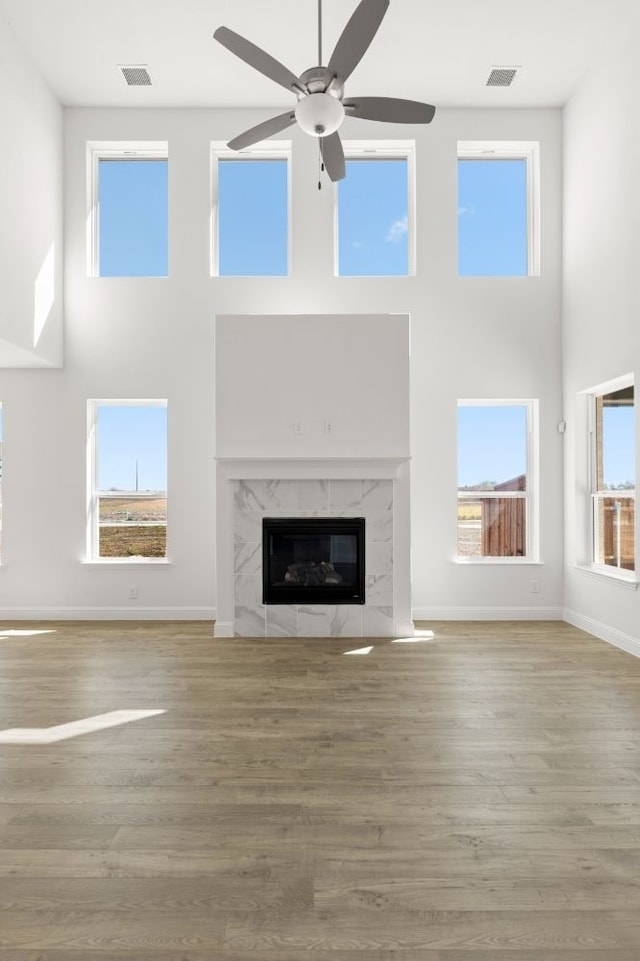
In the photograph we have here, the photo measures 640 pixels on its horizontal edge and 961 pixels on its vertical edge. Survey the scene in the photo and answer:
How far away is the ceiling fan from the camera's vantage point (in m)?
3.10

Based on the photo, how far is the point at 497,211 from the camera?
6.18 meters

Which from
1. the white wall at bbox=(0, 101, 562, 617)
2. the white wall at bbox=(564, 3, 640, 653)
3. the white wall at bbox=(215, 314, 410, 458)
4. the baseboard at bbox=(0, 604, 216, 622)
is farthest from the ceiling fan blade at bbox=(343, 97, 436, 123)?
the baseboard at bbox=(0, 604, 216, 622)

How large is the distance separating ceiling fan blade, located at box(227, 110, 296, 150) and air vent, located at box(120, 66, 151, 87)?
208 centimetres

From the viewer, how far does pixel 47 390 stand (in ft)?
19.7

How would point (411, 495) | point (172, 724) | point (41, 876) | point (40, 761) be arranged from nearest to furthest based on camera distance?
point (41, 876) < point (40, 761) < point (172, 724) < point (411, 495)

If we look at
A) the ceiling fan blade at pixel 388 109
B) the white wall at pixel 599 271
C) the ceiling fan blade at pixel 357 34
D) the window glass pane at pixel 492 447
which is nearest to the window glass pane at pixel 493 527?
the window glass pane at pixel 492 447

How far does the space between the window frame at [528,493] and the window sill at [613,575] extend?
509 mm

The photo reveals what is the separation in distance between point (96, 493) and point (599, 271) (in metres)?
4.73

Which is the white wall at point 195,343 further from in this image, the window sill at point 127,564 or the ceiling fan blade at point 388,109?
the ceiling fan blade at point 388,109

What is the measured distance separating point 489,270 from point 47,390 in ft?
13.8

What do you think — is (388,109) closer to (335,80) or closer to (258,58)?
(335,80)

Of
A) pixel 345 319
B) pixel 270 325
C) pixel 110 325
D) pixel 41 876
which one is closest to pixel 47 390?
pixel 110 325

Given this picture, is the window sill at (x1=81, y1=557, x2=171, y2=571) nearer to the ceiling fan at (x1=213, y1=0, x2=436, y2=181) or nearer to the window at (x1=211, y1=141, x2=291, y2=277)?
the window at (x1=211, y1=141, x2=291, y2=277)

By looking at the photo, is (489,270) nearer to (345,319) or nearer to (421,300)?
(421,300)
